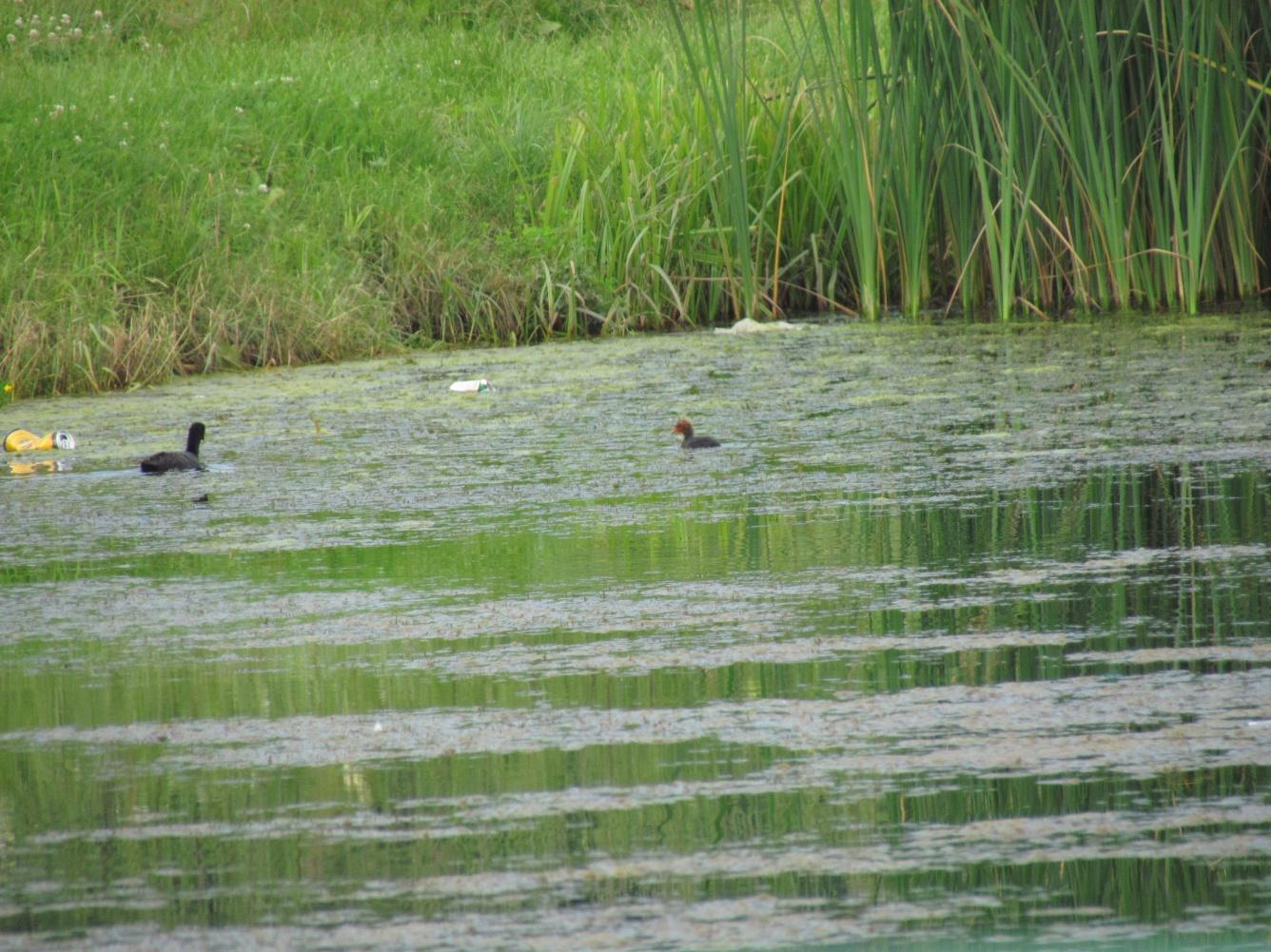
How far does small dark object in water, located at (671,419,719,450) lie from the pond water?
0.52 feet

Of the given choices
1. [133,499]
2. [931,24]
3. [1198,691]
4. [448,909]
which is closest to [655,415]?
[133,499]

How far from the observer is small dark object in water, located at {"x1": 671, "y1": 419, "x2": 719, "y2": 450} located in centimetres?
720

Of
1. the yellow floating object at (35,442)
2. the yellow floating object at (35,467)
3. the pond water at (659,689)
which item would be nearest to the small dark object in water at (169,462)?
the pond water at (659,689)

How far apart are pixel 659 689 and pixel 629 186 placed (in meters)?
8.33

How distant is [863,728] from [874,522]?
2178mm

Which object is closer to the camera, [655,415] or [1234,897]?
Result: [1234,897]

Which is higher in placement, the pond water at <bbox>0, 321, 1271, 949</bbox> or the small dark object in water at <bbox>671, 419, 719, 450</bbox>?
the pond water at <bbox>0, 321, 1271, 949</bbox>

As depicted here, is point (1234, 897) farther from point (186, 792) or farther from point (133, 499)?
point (133, 499)

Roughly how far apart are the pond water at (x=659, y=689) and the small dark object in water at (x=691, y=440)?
6.2 inches

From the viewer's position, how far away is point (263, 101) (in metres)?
13.1

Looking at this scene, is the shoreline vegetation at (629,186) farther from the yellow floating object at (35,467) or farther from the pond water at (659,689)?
the pond water at (659,689)

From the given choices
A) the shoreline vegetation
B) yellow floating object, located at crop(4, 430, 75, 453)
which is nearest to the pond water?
yellow floating object, located at crop(4, 430, 75, 453)

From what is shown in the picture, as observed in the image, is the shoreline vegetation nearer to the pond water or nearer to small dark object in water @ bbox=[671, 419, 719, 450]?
the pond water

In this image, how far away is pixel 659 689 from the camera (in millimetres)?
3867
